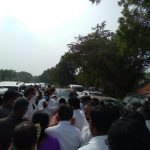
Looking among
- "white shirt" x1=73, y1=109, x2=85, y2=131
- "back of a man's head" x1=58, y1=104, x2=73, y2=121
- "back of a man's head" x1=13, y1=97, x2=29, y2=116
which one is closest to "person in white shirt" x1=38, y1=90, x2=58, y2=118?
"white shirt" x1=73, y1=109, x2=85, y2=131

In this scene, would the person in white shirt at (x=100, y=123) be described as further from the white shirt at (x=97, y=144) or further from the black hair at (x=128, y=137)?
the black hair at (x=128, y=137)

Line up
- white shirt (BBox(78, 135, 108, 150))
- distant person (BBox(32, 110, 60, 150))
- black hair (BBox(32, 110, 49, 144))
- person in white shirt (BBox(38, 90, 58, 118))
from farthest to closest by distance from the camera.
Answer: person in white shirt (BBox(38, 90, 58, 118))
black hair (BBox(32, 110, 49, 144))
distant person (BBox(32, 110, 60, 150))
white shirt (BBox(78, 135, 108, 150))

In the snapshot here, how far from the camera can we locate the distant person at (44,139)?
529 cm

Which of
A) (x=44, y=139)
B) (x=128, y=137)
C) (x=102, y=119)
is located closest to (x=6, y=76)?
(x=44, y=139)

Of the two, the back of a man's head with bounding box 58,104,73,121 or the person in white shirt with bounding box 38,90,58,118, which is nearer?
the back of a man's head with bounding box 58,104,73,121

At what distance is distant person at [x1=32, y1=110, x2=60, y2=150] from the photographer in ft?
17.4

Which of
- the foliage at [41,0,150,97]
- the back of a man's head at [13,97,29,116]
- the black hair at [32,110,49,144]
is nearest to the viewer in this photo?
the black hair at [32,110,49,144]

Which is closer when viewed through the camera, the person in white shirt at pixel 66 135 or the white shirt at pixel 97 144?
the white shirt at pixel 97 144

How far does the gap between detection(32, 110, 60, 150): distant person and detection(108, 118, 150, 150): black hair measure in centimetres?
227

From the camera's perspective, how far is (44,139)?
5.36m

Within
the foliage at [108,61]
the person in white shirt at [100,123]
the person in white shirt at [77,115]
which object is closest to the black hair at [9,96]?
the person in white shirt at [77,115]

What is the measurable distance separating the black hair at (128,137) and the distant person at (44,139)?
227 cm

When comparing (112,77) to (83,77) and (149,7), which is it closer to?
(83,77)

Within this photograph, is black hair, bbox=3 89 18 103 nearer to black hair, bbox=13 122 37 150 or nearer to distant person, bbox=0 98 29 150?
distant person, bbox=0 98 29 150
